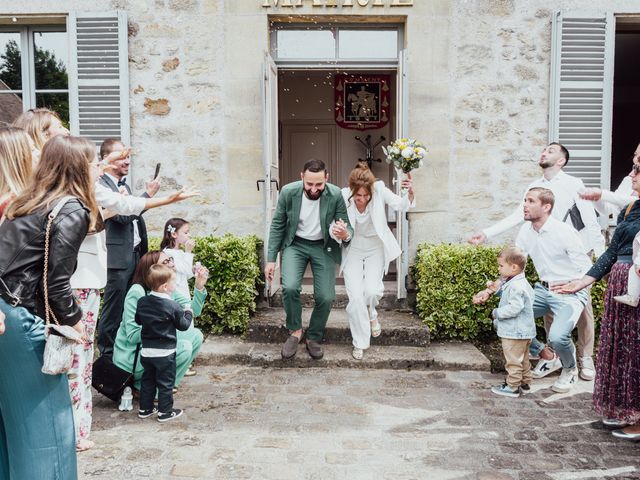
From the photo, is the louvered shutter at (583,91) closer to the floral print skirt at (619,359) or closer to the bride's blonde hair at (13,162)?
the floral print skirt at (619,359)

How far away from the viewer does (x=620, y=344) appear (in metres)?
4.16

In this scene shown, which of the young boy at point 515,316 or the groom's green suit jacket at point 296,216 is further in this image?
the groom's green suit jacket at point 296,216

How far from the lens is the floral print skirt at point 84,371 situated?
12.2 ft

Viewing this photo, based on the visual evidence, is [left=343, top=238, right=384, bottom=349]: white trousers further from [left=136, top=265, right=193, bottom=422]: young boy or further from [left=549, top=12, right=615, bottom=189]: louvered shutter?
[left=549, top=12, right=615, bottom=189]: louvered shutter

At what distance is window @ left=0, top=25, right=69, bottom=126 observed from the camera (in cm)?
706

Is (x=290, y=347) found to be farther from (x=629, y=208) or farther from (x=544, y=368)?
(x=629, y=208)

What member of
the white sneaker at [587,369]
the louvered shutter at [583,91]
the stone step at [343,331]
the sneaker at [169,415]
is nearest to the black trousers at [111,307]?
the sneaker at [169,415]

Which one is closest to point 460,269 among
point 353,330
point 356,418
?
point 353,330

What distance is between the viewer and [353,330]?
5.78 meters

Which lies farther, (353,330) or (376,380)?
(353,330)

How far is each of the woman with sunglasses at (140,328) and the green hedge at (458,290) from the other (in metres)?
2.52

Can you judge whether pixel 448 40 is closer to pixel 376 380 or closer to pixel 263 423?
pixel 376 380

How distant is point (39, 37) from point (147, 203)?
14.8 ft

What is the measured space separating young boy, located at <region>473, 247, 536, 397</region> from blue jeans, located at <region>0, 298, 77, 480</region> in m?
3.31
